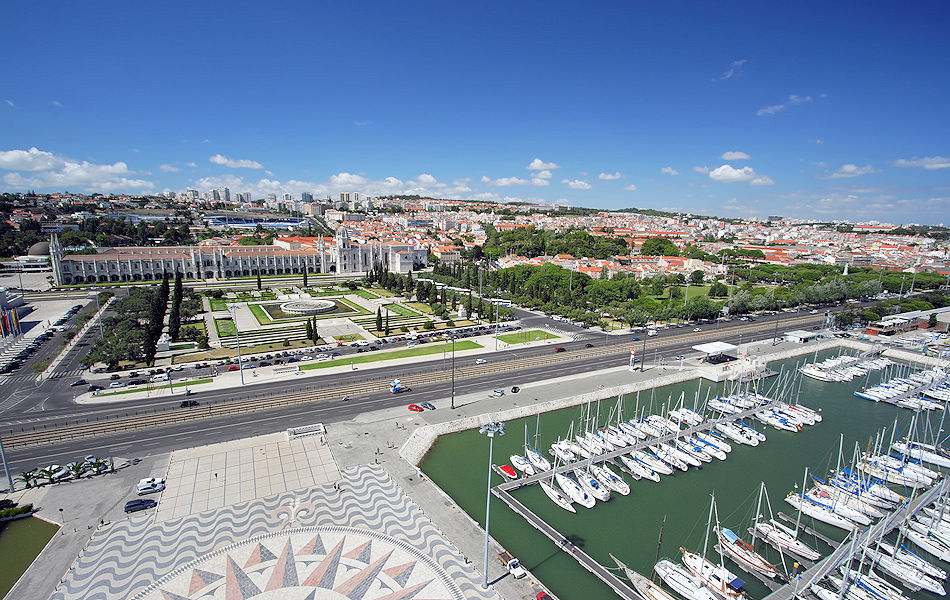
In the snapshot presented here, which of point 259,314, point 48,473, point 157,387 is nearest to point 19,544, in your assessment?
point 48,473

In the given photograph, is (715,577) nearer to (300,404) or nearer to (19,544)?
(300,404)

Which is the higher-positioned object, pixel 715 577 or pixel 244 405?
pixel 244 405

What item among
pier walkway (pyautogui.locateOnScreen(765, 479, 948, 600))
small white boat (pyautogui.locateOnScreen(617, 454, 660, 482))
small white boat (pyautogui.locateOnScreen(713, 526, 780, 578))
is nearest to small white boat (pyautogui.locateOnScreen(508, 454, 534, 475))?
small white boat (pyautogui.locateOnScreen(617, 454, 660, 482))

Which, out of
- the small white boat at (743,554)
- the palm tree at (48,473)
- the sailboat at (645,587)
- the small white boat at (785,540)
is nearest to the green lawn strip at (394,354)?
the palm tree at (48,473)

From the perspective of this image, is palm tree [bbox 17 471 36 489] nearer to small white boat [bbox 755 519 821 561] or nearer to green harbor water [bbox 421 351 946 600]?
green harbor water [bbox 421 351 946 600]

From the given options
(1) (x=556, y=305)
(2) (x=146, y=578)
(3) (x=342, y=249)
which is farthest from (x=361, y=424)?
(3) (x=342, y=249)

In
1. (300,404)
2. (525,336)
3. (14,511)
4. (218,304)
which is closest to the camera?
(14,511)
